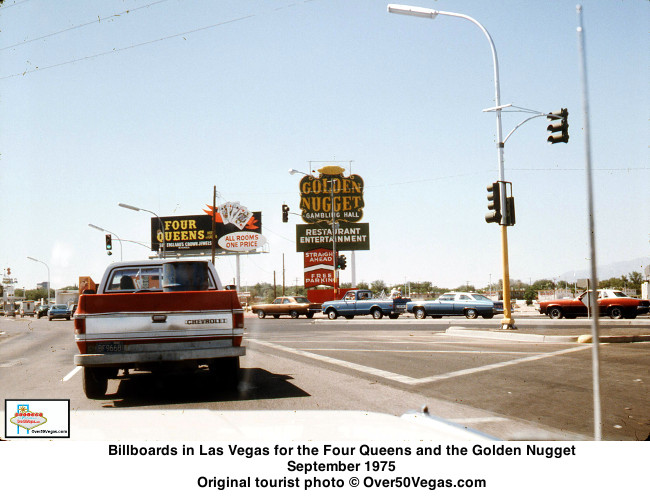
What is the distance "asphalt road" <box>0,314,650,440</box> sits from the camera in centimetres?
523

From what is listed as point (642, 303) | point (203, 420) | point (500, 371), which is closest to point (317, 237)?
point (642, 303)

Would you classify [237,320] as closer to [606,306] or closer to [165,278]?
[165,278]

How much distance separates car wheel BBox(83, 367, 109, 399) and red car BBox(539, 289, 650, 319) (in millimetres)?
23633

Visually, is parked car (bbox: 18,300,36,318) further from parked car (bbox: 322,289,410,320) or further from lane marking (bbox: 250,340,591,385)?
lane marking (bbox: 250,340,591,385)

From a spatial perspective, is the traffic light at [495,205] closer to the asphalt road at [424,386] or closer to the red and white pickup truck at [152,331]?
the asphalt road at [424,386]

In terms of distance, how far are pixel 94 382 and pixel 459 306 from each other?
84.3ft

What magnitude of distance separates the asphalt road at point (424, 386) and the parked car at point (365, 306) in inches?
774

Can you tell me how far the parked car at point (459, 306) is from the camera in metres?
28.8

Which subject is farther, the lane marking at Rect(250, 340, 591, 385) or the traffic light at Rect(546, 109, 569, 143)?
the traffic light at Rect(546, 109, 569, 143)

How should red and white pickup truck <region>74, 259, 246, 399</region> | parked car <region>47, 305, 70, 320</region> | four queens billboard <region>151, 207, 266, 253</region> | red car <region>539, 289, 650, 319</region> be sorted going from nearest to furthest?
red and white pickup truck <region>74, 259, 246, 399</region>
red car <region>539, 289, 650, 319</region>
parked car <region>47, 305, 70, 320</region>
four queens billboard <region>151, 207, 266, 253</region>

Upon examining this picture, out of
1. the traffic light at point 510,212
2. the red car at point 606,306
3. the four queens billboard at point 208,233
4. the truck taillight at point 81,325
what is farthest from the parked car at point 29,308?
the truck taillight at point 81,325

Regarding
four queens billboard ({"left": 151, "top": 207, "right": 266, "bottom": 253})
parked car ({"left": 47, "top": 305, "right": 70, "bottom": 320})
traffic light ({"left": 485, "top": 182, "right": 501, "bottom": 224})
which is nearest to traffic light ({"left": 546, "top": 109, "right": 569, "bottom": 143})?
traffic light ({"left": 485, "top": 182, "right": 501, "bottom": 224})

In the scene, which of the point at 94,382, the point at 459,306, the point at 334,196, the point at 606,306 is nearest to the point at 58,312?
the point at 334,196

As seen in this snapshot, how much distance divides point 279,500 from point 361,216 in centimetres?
4777
